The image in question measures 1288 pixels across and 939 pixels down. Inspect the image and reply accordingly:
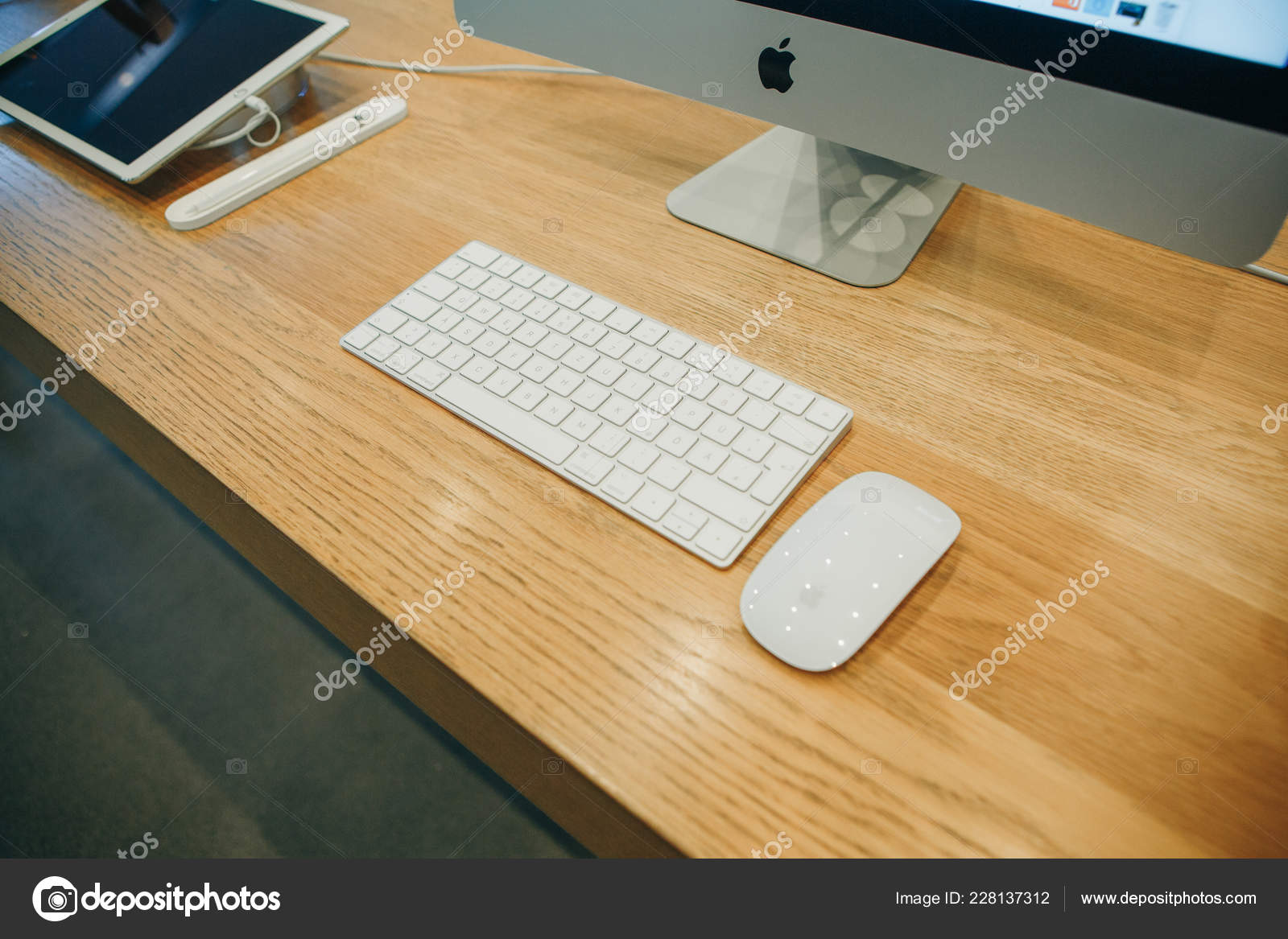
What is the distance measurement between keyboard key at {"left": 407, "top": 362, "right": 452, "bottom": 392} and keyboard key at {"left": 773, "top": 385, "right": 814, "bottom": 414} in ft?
0.79

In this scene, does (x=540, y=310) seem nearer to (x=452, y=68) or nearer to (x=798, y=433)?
(x=798, y=433)

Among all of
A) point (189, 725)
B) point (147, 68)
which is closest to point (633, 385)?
point (147, 68)

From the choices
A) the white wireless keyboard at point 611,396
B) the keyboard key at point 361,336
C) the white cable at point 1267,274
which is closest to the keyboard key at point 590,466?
the white wireless keyboard at point 611,396

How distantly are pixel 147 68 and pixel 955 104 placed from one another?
31.4 inches

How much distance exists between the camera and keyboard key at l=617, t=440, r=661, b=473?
0.46 metres

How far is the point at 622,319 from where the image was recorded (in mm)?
537

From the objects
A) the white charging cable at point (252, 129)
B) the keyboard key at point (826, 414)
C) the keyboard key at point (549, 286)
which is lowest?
the keyboard key at point (826, 414)

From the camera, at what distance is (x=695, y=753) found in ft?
1.20

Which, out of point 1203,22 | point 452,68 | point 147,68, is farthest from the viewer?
point 452,68

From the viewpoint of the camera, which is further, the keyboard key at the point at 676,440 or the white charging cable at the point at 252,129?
the white charging cable at the point at 252,129

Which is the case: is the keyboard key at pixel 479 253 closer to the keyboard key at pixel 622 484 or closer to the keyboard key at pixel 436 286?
the keyboard key at pixel 436 286

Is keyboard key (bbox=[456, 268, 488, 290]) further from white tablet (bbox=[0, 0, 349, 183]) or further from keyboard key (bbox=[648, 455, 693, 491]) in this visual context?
white tablet (bbox=[0, 0, 349, 183])

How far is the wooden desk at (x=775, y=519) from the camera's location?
1.17ft

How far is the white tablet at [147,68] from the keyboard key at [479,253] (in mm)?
320
